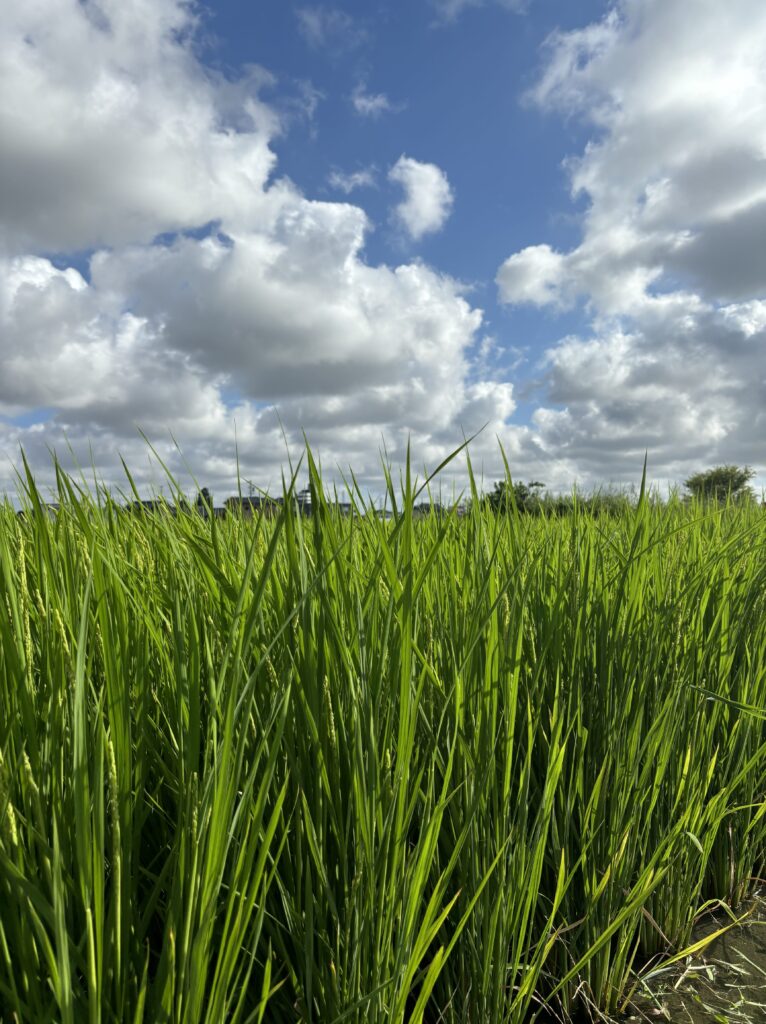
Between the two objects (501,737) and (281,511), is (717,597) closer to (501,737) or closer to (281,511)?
(501,737)

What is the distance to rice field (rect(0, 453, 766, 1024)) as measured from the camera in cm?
82

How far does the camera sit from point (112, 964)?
0.85 metres

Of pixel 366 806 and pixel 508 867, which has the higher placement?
pixel 366 806

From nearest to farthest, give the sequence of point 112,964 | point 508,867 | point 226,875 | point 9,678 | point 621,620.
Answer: point 112,964 < point 9,678 < point 226,875 < point 508,867 < point 621,620

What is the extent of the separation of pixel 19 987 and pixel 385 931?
48 centimetres

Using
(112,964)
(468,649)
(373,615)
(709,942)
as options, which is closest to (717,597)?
(709,942)

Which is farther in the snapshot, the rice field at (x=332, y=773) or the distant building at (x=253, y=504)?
the distant building at (x=253, y=504)

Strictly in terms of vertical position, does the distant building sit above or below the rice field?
above

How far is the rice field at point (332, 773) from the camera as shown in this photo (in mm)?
818

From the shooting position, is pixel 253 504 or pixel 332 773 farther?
pixel 253 504

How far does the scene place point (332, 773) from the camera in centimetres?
105

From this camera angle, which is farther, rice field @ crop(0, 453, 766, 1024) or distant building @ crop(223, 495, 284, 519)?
distant building @ crop(223, 495, 284, 519)

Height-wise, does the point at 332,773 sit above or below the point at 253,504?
below

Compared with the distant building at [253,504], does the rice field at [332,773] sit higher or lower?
lower
